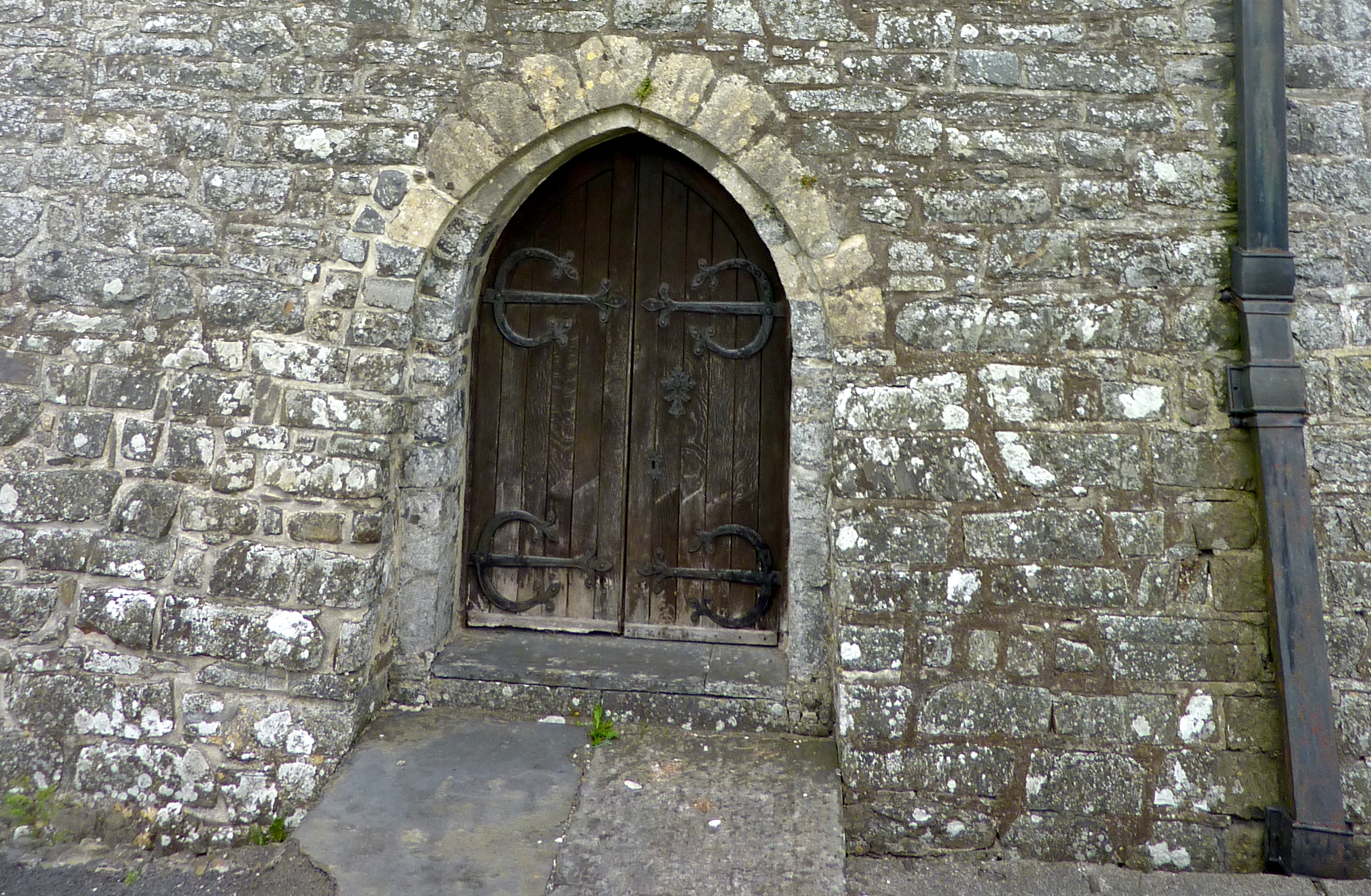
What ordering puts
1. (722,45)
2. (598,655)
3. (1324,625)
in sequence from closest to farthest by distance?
(1324,625), (722,45), (598,655)

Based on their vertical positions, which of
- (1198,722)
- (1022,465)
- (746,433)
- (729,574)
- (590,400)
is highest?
(590,400)


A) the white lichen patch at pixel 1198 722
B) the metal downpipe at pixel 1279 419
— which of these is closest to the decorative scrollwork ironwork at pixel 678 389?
the metal downpipe at pixel 1279 419

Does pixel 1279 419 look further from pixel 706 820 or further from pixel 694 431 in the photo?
pixel 706 820

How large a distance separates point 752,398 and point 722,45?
1284mm

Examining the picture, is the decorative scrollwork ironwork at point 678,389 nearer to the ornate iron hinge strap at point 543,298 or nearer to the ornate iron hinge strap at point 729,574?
the ornate iron hinge strap at point 543,298

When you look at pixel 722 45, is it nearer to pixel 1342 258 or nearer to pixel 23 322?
pixel 1342 258

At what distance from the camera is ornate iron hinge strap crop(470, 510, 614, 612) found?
3.57 metres

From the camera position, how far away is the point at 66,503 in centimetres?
313

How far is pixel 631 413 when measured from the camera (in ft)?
11.6

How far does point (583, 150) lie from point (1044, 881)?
296 centimetres

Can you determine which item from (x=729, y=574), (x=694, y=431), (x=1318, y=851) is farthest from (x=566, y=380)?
(x=1318, y=851)

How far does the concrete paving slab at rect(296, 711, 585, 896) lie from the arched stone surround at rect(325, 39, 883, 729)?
29 centimetres

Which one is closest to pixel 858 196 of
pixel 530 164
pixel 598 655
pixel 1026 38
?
pixel 1026 38

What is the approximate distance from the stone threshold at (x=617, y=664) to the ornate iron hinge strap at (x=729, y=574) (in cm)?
11
